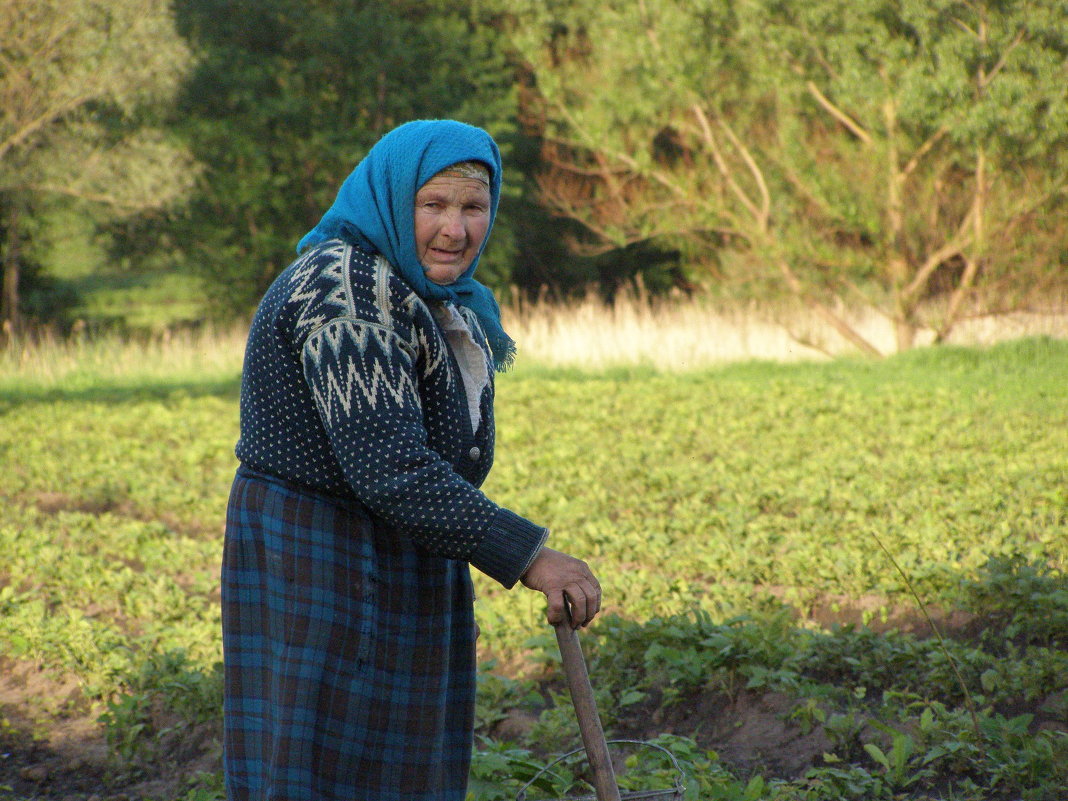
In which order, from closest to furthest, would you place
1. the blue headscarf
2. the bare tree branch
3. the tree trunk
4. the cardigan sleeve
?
the cardigan sleeve → the blue headscarf → the bare tree branch → the tree trunk

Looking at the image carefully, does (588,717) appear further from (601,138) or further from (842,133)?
(601,138)

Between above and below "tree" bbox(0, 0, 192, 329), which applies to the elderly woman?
below

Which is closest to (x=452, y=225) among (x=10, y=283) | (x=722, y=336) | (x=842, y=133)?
(x=722, y=336)

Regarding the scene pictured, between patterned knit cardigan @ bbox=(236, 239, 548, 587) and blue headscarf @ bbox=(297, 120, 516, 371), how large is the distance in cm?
4

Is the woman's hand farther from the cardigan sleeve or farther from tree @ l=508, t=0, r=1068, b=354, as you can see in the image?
tree @ l=508, t=0, r=1068, b=354

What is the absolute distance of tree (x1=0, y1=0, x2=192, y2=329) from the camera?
19.7 m

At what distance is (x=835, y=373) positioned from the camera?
13.3 m

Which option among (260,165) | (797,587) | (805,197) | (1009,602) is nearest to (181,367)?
(260,165)

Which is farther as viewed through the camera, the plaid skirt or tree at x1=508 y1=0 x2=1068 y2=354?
tree at x1=508 y1=0 x2=1068 y2=354

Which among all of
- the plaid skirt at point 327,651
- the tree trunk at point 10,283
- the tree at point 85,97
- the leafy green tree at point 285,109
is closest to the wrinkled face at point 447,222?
the plaid skirt at point 327,651

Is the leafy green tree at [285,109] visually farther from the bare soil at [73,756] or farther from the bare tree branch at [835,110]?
the bare soil at [73,756]

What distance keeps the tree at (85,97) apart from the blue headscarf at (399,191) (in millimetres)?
19700

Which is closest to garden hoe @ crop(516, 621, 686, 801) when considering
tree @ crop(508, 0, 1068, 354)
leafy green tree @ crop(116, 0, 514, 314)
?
tree @ crop(508, 0, 1068, 354)

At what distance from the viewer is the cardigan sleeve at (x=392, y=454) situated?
1.98 m
